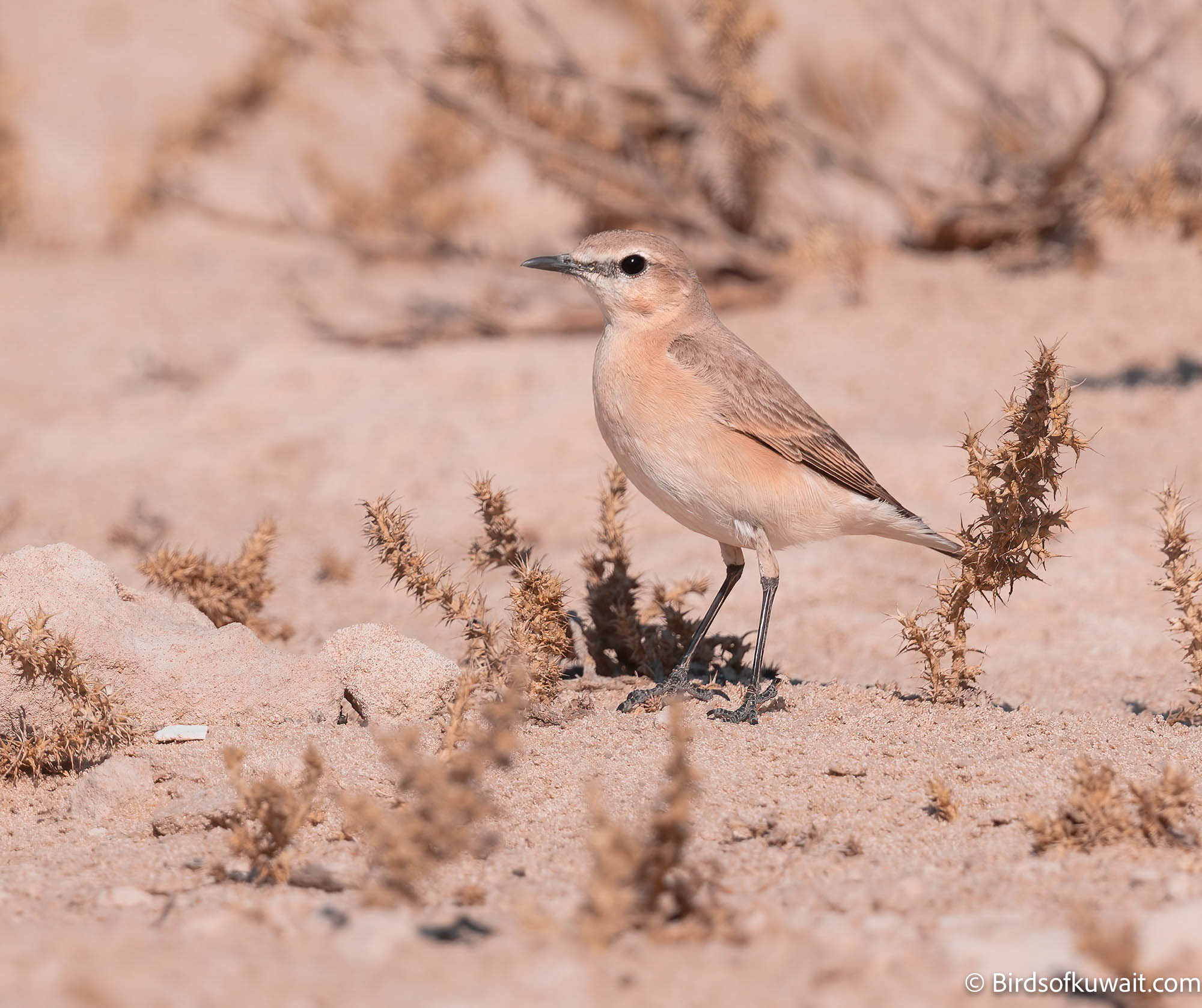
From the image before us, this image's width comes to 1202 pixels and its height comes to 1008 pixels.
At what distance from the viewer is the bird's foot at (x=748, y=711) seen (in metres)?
4.46

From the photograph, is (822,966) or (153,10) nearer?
(822,966)

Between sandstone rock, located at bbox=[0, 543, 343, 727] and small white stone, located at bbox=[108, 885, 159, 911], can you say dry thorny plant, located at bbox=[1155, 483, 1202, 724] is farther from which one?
small white stone, located at bbox=[108, 885, 159, 911]

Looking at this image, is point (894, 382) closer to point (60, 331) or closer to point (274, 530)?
point (274, 530)

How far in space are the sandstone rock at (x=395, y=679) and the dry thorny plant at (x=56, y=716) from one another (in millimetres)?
764

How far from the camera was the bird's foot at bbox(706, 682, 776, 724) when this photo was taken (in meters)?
4.46

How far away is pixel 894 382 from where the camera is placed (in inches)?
360

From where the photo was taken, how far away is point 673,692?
188 inches

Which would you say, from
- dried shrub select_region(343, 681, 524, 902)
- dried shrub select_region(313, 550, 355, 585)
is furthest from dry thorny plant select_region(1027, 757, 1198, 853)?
dried shrub select_region(313, 550, 355, 585)

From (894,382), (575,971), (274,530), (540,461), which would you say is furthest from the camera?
(894,382)

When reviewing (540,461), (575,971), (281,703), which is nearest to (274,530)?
(281,703)

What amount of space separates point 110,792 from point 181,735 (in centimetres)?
36

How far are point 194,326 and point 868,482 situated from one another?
8097mm

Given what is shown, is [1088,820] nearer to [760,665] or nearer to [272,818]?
[760,665]

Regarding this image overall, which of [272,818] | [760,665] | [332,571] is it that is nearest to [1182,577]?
[760,665]
